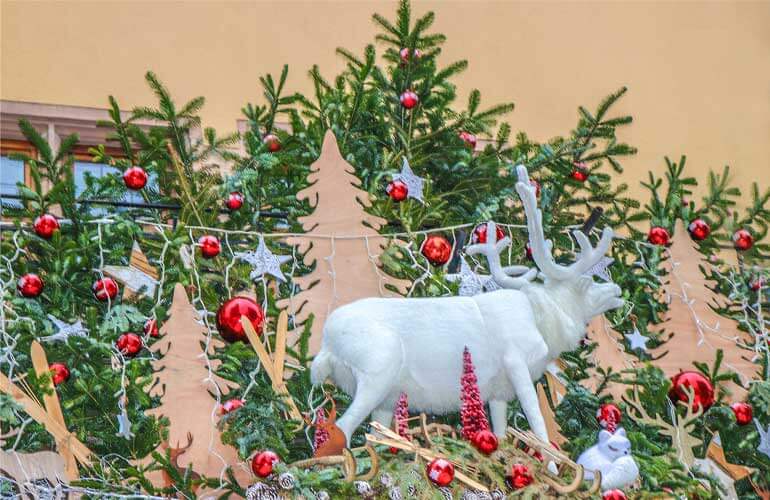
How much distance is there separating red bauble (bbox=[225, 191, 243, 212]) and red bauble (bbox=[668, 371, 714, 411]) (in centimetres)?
121

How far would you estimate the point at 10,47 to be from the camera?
5.64 metres

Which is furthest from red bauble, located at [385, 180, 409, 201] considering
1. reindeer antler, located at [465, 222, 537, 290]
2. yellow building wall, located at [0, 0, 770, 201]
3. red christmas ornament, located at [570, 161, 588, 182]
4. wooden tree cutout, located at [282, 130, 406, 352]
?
yellow building wall, located at [0, 0, 770, 201]

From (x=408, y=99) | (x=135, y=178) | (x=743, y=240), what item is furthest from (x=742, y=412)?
(x=135, y=178)

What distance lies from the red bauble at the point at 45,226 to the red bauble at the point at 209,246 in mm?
359

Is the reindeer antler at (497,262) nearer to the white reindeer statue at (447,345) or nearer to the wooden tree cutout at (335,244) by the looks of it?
the white reindeer statue at (447,345)

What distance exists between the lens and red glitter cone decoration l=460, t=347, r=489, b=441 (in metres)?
3.38

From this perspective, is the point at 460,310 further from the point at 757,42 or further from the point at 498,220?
the point at 757,42

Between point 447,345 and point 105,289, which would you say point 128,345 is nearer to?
point 105,289

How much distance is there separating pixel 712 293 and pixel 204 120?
230 centimetres

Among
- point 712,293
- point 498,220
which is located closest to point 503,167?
point 498,220

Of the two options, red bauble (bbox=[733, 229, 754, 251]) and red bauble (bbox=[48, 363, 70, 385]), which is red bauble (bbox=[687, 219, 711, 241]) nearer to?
red bauble (bbox=[733, 229, 754, 251])

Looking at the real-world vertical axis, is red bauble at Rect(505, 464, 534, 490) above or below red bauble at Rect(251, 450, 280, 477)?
below

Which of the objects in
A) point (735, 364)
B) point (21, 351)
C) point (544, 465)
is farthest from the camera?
point (735, 364)

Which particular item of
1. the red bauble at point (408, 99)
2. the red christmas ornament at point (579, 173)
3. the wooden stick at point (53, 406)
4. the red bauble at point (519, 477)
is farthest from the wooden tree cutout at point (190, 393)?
the red christmas ornament at point (579, 173)
